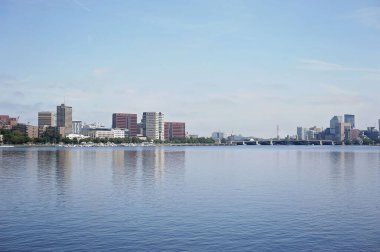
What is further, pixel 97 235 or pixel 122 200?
pixel 122 200

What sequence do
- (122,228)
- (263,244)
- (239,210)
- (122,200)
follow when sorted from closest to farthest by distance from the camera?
(263,244) < (122,228) < (239,210) < (122,200)

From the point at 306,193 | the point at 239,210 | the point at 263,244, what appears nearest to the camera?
the point at 263,244

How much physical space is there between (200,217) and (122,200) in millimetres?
11085

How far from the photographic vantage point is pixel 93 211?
40750 mm

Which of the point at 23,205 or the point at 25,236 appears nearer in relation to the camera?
the point at 25,236

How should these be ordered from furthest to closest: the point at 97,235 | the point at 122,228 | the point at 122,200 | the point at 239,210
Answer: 1. the point at 122,200
2. the point at 239,210
3. the point at 122,228
4. the point at 97,235

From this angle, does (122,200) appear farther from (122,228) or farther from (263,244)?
(263,244)

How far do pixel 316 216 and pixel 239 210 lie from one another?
6.53 meters

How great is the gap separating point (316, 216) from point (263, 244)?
11.1 m

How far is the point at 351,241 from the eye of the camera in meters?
31.4

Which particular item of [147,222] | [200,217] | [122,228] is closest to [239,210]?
[200,217]

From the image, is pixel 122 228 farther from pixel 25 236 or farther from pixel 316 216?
pixel 316 216

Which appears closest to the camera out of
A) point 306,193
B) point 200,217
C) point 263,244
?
point 263,244

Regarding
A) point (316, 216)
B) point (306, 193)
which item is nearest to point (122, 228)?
point (316, 216)
